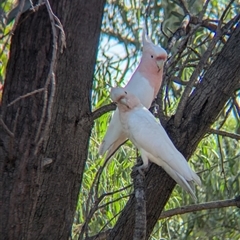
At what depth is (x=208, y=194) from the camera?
411 cm

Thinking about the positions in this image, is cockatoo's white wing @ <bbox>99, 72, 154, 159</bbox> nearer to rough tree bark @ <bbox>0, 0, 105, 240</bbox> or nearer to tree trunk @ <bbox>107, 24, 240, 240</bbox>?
tree trunk @ <bbox>107, 24, 240, 240</bbox>

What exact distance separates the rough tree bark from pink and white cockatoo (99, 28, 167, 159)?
77 centimetres

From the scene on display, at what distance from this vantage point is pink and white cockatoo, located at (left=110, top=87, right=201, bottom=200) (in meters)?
2.29

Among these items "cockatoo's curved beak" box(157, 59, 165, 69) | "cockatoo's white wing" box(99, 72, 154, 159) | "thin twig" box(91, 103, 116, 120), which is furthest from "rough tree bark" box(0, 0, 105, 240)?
"cockatoo's curved beak" box(157, 59, 165, 69)

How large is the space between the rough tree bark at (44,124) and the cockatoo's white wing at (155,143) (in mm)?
353

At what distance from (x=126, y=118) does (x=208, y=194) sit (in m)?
1.54

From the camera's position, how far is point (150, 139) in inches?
102

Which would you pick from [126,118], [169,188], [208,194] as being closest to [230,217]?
[208,194]

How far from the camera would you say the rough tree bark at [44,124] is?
1.89 m

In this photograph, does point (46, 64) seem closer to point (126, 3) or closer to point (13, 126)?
point (13, 126)

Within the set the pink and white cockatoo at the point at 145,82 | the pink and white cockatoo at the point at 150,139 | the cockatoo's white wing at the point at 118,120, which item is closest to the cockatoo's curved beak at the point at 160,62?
the pink and white cockatoo at the point at 145,82

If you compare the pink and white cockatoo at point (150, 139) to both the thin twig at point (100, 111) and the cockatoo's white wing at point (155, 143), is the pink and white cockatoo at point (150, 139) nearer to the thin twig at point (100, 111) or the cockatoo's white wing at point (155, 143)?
the cockatoo's white wing at point (155, 143)

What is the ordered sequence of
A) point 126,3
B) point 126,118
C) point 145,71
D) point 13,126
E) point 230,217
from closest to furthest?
point 13,126
point 126,118
point 145,71
point 230,217
point 126,3

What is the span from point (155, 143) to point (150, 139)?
2.5 inches
